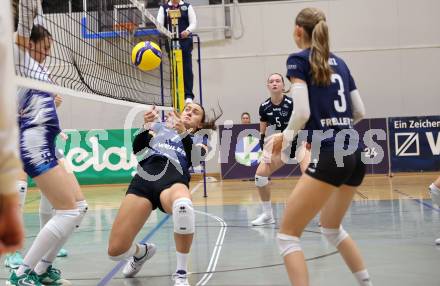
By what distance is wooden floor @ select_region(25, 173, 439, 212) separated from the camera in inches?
358

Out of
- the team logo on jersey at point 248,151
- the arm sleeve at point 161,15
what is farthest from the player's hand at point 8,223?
the team logo on jersey at point 248,151

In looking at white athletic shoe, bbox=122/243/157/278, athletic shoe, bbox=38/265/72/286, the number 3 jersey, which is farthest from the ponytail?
the number 3 jersey

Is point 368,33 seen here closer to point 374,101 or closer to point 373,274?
point 374,101

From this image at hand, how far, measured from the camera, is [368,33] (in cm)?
1430

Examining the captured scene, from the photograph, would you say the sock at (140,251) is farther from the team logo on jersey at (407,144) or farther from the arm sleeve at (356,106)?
the team logo on jersey at (407,144)

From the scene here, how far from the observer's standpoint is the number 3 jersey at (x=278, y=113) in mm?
6926

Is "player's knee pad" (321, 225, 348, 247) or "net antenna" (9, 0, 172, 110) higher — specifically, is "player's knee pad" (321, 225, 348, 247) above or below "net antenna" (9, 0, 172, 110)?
below

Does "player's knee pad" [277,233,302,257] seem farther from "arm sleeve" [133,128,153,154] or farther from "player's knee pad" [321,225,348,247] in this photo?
"arm sleeve" [133,128,153,154]

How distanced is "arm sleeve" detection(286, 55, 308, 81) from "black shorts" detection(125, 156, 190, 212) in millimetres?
1416

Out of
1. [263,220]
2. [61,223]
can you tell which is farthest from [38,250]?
[263,220]

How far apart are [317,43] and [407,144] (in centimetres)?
996

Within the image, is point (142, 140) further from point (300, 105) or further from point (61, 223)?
point (300, 105)

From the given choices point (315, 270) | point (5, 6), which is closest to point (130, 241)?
point (315, 270)

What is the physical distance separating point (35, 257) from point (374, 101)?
38.3ft
